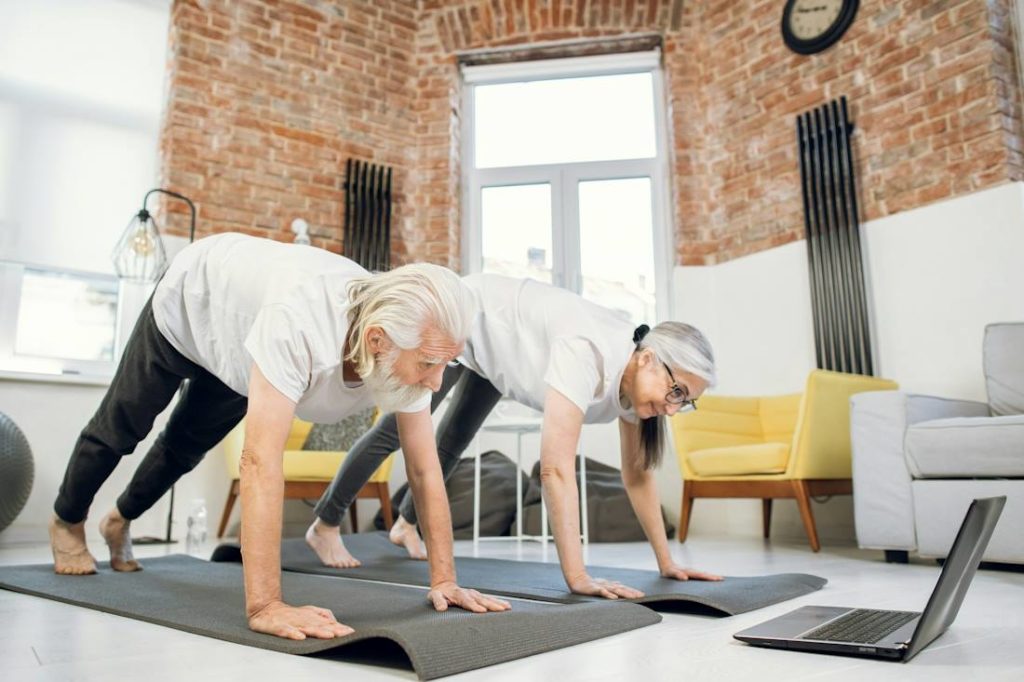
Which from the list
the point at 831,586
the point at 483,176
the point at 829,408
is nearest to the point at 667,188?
the point at 483,176

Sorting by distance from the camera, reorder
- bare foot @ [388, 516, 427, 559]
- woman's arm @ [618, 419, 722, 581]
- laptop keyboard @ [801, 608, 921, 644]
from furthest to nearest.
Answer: bare foot @ [388, 516, 427, 559] → woman's arm @ [618, 419, 722, 581] → laptop keyboard @ [801, 608, 921, 644]

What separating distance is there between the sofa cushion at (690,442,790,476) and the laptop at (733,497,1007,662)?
78.6 inches

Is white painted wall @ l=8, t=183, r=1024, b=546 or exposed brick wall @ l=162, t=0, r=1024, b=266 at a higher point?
exposed brick wall @ l=162, t=0, r=1024, b=266


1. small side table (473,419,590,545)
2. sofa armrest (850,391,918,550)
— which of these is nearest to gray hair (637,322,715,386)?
sofa armrest (850,391,918,550)

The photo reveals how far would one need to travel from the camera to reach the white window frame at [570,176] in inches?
205

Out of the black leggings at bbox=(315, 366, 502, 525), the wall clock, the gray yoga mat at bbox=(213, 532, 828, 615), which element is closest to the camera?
the gray yoga mat at bbox=(213, 532, 828, 615)

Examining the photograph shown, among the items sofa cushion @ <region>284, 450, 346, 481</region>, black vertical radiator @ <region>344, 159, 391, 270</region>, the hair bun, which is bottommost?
sofa cushion @ <region>284, 450, 346, 481</region>

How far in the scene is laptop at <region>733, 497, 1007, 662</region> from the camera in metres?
1.16

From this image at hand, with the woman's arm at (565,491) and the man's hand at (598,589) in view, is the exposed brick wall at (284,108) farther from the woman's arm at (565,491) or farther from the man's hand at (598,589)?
the man's hand at (598,589)

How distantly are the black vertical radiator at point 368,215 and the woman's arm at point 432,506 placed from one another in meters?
3.48

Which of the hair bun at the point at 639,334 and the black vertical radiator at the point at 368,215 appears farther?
the black vertical radiator at the point at 368,215

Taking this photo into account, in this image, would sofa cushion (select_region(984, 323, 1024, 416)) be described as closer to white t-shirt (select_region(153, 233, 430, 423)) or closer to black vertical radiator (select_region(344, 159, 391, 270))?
white t-shirt (select_region(153, 233, 430, 423))

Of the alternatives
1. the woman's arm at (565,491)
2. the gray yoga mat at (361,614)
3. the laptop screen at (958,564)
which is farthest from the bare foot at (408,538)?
the laptop screen at (958,564)

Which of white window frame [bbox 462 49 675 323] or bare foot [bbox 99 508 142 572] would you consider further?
white window frame [bbox 462 49 675 323]
